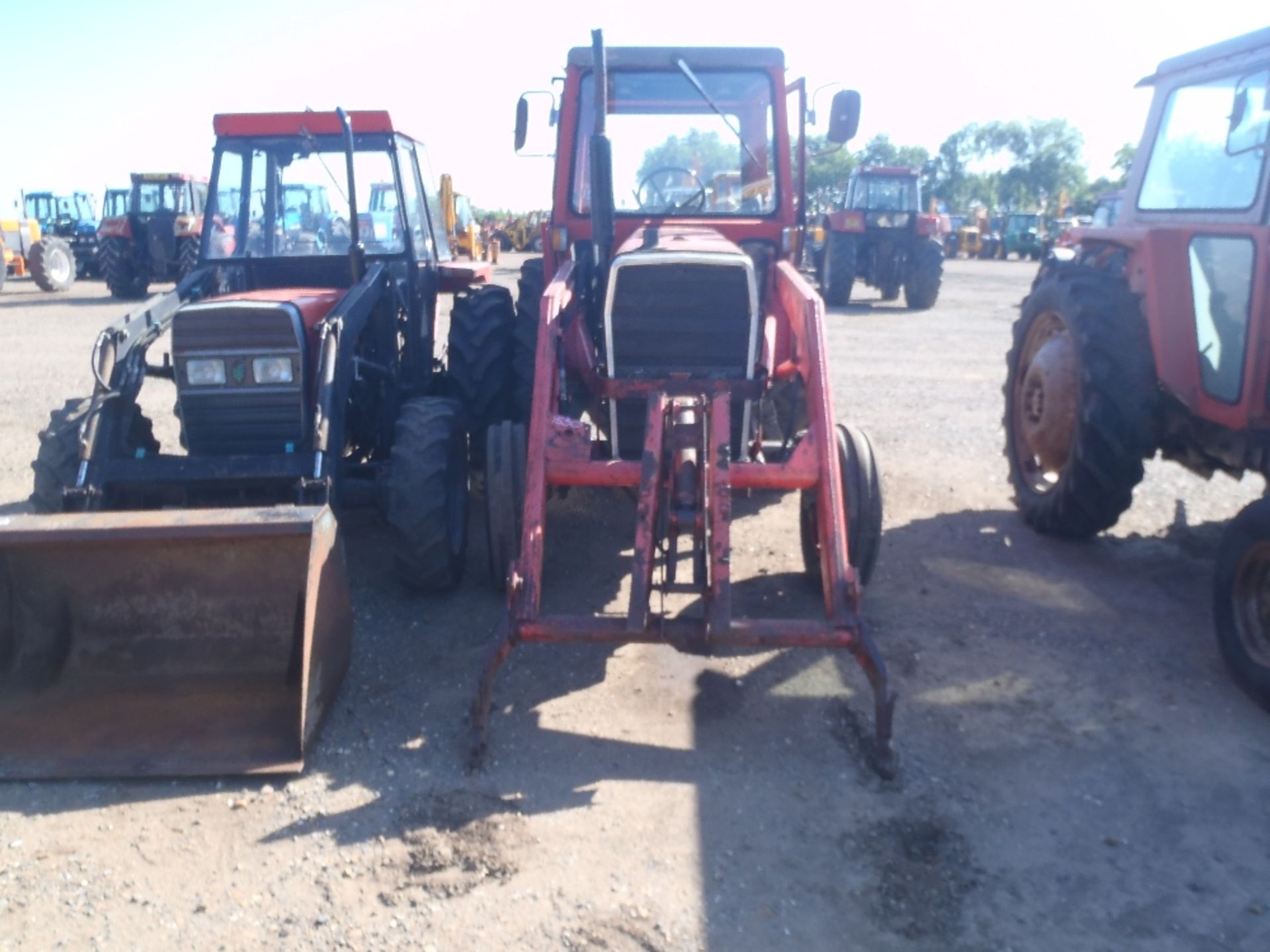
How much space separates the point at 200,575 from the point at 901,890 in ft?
9.01

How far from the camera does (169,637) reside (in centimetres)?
420

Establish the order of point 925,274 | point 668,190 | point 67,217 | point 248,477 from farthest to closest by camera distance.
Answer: point 67,217, point 925,274, point 668,190, point 248,477

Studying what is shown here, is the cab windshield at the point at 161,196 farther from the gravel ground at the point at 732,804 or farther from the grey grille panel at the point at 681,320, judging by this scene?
the grey grille panel at the point at 681,320

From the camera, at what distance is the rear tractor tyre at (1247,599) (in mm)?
4094

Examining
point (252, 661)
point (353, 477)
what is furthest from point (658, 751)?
point (353, 477)

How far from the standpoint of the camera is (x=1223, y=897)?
3.10 m

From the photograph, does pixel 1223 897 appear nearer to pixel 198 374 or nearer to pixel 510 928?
pixel 510 928

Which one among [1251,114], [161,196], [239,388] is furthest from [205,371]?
[161,196]

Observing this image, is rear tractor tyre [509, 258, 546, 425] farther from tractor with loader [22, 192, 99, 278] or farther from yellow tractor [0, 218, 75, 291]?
tractor with loader [22, 192, 99, 278]

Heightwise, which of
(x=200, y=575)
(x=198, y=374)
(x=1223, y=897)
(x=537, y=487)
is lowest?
(x=1223, y=897)

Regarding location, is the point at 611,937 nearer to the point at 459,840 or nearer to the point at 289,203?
the point at 459,840

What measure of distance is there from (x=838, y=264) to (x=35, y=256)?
1689 centimetres

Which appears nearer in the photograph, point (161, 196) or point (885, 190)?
point (885, 190)

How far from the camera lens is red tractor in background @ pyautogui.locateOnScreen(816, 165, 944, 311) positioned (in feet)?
60.7
